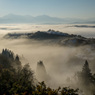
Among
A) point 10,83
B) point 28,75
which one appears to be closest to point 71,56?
point 28,75

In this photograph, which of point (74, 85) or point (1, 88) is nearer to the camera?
point (1, 88)

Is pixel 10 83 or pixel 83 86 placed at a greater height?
pixel 10 83

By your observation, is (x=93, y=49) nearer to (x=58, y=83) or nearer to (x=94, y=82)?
(x=58, y=83)

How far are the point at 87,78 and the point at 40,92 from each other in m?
38.1

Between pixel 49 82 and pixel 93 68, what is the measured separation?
47.8 meters

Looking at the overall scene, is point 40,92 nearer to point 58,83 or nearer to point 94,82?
point 94,82

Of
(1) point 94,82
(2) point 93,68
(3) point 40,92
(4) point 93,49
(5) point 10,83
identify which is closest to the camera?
(3) point 40,92

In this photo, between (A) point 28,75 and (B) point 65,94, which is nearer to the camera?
(B) point 65,94

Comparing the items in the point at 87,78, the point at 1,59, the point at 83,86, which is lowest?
the point at 83,86

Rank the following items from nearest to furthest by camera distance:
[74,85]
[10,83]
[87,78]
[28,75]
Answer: [10,83]
[28,75]
[87,78]
[74,85]

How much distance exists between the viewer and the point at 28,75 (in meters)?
42.6

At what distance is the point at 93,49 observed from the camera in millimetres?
162625

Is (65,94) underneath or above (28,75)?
above

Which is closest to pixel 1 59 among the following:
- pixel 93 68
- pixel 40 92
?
pixel 40 92
